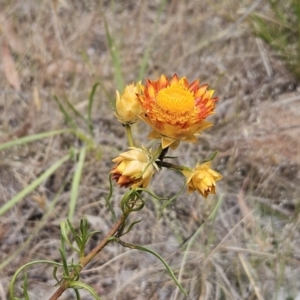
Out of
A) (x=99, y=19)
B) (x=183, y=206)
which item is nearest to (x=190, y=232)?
(x=183, y=206)

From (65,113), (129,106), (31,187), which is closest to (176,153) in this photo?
(65,113)

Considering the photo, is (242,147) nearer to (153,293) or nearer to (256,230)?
(256,230)

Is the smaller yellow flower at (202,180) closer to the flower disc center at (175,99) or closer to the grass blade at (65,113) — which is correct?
the flower disc center at (175,99)

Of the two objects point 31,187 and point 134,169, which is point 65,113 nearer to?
point 31,187

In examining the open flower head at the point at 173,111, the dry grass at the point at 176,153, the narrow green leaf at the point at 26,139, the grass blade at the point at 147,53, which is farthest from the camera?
the grass blade at the point at 147,53

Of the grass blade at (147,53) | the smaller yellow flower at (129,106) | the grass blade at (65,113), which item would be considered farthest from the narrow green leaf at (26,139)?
the smaller yellow flower at (129,106)

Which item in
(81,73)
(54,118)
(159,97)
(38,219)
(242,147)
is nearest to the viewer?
(159,97)
